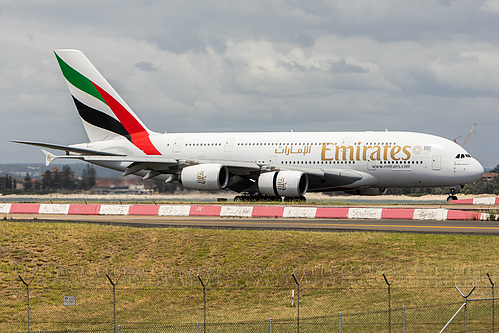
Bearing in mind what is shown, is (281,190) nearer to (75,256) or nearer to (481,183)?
(75,256)

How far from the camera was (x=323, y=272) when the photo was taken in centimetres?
2592

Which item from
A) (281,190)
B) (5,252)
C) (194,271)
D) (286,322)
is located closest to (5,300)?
(5,252)

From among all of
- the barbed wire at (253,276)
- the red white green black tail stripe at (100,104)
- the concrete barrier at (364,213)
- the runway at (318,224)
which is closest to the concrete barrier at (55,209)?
the runway at (318,224)

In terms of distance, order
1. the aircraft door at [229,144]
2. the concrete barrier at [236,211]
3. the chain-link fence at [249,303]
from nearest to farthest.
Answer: the chain-link fence at [249,303]
the concrete barrier at [236,211]
the aircraft door at [229,144]

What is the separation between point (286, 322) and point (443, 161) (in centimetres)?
2807

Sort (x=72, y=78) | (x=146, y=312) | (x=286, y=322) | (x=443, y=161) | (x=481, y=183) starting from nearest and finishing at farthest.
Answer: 1. (x=286, y=322)
2. (x=146, y=312)
3. (x=443, y=161)
4. (x=72, y=78)
5. (x=481, y=183)

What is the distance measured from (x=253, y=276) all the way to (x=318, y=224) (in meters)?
9.14

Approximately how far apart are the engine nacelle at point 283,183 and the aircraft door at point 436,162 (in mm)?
8185

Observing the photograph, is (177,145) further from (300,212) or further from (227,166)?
(300,212)

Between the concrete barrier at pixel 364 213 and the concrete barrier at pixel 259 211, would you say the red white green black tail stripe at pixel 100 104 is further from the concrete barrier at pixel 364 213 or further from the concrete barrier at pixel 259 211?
the concrete barrier at pixel 364 213

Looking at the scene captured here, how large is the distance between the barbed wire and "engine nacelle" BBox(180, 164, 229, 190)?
20623 millimetres

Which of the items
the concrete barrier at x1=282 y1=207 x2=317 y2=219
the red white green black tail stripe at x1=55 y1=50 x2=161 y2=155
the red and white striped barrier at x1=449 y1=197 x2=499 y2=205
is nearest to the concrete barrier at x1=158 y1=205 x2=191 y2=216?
the concrete barrier at x1=282 y1=207 x2=317 y2=219

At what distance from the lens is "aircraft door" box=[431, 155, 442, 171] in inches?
1820

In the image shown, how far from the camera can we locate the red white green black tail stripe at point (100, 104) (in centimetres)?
5584
